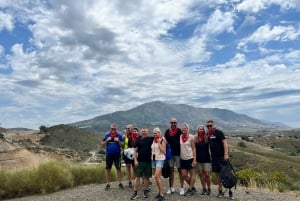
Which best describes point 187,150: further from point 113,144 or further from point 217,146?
point 113,144

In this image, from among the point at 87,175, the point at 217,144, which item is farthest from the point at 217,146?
the point at 87,175

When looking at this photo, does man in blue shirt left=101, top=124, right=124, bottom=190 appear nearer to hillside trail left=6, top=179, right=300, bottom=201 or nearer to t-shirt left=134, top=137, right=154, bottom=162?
hillside trail left=6, top=179, right=300, bottom=201

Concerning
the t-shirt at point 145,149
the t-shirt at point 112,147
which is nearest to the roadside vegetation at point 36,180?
the t-shirt at point 112,147

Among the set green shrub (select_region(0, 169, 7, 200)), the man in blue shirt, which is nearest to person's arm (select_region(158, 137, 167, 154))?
the man in blue shirt

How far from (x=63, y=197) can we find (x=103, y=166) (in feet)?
13.6

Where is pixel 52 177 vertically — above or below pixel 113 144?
below

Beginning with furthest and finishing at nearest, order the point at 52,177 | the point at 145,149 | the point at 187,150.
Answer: the point at 52,177 < the point at 145,149 < the point at 187,150

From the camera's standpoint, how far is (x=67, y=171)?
596 inches

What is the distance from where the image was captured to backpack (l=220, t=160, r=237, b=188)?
36.0 ft

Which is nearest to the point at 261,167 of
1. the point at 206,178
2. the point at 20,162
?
the point at 20,162

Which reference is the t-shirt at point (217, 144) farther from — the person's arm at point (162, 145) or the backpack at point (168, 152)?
the person's arm at point (162, 145)

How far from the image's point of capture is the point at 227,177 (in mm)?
11016

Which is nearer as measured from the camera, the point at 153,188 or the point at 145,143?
the point at 145,143

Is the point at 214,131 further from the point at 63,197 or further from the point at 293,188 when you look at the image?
the point at 293,188
